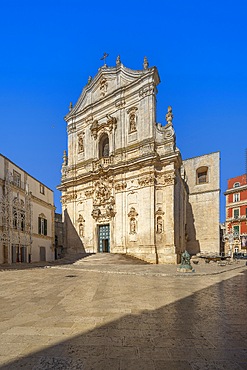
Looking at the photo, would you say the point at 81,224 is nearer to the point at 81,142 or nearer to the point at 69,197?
the point at 69,197

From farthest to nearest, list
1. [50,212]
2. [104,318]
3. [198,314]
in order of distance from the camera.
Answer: [50,212]
[198,314]
[104,318]

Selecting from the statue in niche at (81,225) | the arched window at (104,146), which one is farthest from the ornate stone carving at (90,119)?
the statue in niche at (81,225)

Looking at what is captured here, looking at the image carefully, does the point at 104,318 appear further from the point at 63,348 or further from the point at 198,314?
the point at 198,314

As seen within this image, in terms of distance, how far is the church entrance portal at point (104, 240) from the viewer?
29.2 meters

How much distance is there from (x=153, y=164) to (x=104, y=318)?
21161 millimetres

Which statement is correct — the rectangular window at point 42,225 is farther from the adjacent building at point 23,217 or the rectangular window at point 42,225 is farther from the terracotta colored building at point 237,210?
the terracotta colored building at point 237,210

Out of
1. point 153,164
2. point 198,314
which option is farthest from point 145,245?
point 198,314

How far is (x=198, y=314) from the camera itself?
5.51m

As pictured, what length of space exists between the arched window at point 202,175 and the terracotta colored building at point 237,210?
1033 centimetres

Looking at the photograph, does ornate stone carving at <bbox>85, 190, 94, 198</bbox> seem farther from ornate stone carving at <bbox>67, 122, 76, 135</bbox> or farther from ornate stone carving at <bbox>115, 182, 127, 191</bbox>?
ornate stone carving at <bbox>67, 122, 76, 135</bbox>

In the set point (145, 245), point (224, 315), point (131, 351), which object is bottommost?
point (145, 245)

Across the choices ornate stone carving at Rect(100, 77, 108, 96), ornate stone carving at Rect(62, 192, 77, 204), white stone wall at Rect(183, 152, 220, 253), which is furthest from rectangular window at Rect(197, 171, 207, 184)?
ornate stone carving at Rect(62, 192, 77, 204)

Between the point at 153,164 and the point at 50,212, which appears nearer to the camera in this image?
the point at 153,164

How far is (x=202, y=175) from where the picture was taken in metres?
37.8
